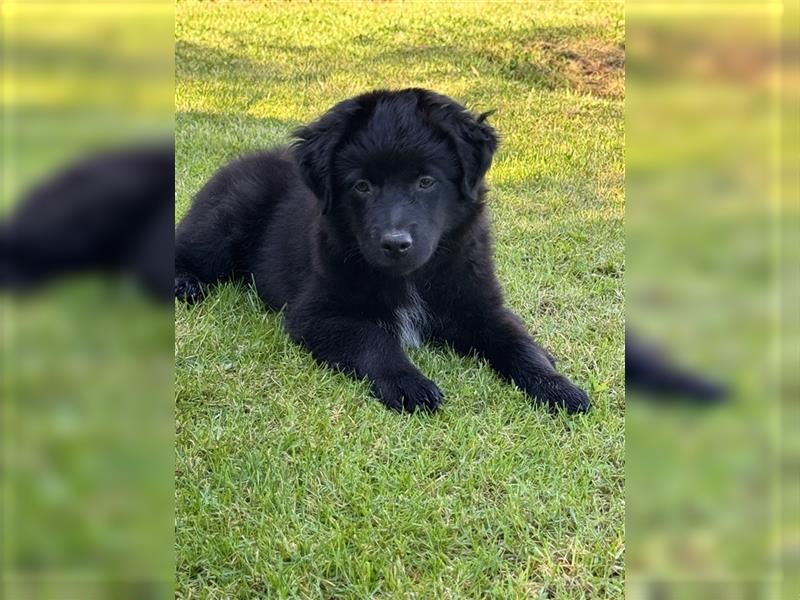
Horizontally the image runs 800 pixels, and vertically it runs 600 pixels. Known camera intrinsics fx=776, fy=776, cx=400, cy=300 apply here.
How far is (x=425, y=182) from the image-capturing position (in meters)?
3.29

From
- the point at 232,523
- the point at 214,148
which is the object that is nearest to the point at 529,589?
the point at 232,523

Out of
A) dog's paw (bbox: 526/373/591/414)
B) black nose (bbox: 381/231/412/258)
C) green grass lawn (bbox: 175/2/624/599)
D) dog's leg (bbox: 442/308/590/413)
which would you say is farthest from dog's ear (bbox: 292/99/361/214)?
dog's paw (bbox: 526/373/591/414)

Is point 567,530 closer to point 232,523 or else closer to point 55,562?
point 232,523

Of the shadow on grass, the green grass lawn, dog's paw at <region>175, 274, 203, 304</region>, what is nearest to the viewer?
the green grass lawn

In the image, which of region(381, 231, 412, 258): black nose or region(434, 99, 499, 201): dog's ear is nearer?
region(381, 231, 412, 258): black nose

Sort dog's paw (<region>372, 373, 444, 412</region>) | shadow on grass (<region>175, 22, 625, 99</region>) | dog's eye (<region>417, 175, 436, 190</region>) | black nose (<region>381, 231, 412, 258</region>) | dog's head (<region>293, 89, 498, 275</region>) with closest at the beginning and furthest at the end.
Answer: dog's paw (<region>372, 373, 444, 412</region>) < black nose (<region>381, 231, 412, 258</region>) < dog's head (<region>293, 89, 498, 275</region>) < dog's eye (<region>417, 175, 436, 190</region>) < shadow on grass (<region>175, 22, 625, 99</region>)

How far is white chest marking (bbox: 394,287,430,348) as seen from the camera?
3.51 m

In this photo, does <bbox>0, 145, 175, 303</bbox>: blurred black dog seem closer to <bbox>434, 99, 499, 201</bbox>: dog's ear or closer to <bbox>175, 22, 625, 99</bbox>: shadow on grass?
<bbox>434, 99, 499, 201</bbox>: dog's ear

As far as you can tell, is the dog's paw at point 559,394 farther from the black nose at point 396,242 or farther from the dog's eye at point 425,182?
the dog's eye at point 425,182

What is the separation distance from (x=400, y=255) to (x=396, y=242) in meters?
0.06

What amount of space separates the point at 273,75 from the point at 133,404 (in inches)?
296

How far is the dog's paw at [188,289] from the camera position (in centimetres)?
395

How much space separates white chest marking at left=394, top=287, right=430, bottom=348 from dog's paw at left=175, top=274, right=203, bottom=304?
44.6 inches

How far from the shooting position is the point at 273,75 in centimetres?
766
